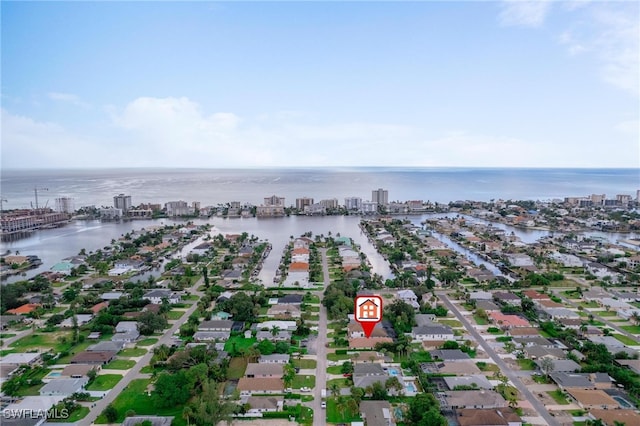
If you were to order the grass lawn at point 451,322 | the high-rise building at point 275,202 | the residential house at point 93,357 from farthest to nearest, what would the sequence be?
the high-rise building at point 275,202, the grass lawn at point 451,322, the residential house at point 93,357

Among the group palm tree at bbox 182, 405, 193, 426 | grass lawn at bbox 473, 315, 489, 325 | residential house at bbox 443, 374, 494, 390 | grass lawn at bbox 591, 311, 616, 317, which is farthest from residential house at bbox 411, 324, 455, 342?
palm tree at bbox 182, 405, 193, 426

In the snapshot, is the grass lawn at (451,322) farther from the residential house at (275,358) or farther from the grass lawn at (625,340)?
the residential house at (275,358)

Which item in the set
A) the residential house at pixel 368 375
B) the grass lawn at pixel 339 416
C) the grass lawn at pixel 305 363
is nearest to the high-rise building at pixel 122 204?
the grass lawn at pixel 305 363

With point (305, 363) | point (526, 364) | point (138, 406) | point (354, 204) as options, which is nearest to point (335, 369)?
point (305, 363)

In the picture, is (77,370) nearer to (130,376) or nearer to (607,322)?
(130,376)

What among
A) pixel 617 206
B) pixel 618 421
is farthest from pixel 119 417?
pixel 617 206

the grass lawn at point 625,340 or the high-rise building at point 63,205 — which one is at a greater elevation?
the high-rise building at point 63,205

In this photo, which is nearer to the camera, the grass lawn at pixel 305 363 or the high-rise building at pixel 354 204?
the grass lawn at pixel 305 363
